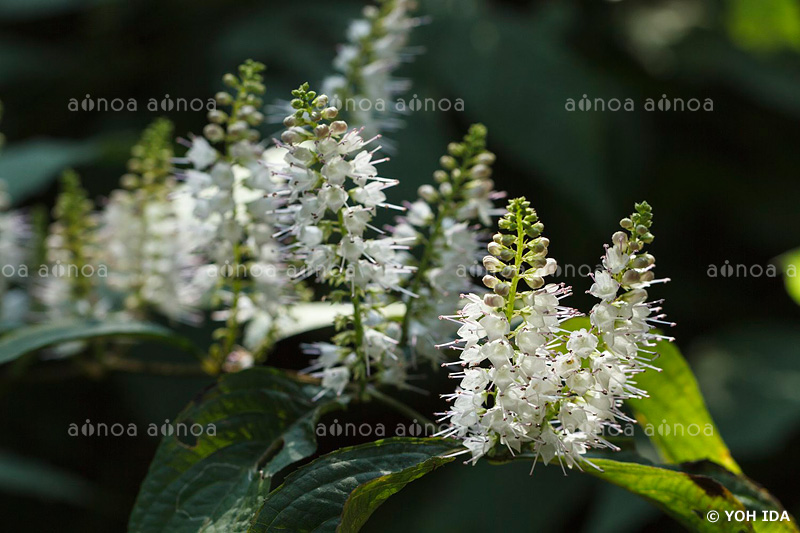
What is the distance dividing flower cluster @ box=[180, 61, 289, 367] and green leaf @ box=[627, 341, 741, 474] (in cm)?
63

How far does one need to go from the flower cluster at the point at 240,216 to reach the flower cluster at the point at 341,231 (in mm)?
144

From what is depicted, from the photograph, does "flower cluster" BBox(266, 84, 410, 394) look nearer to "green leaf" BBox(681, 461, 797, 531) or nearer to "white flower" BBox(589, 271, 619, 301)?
"white flower" BBox(589, 271, 619, 301)

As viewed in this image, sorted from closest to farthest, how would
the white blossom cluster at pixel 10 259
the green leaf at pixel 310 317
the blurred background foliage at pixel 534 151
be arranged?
the green leaf at pixel 310 317 < the white blossom cluster at pixel 10 259 < the blurred background foliage at pixel 534 151

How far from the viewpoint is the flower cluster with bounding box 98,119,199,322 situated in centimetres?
182

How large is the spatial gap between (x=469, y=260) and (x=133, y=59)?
9.01ft

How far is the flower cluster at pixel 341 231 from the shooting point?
1.00 meters

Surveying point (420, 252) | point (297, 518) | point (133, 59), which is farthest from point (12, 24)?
point (297, 518)

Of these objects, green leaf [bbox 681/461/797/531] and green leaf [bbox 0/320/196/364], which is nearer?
green leaf [bbox 681/461/797/531]

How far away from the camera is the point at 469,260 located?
1226 mm

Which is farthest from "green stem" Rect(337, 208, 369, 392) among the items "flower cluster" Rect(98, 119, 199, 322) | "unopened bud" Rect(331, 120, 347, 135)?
"flower cluster" Rect(98, 119, 199, 322)

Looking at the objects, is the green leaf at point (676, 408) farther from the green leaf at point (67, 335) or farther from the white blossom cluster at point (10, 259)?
the white blossom cluster at point (10, 259)

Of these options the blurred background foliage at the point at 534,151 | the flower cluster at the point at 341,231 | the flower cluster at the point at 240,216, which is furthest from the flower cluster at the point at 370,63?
the blurred background foliage at the point at 534,151

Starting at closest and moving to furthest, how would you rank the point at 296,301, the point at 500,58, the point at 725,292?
the point at 296,301, the point at 500,58, the point at 725,292

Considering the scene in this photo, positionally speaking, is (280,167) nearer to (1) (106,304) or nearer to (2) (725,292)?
(1) (106,304)
